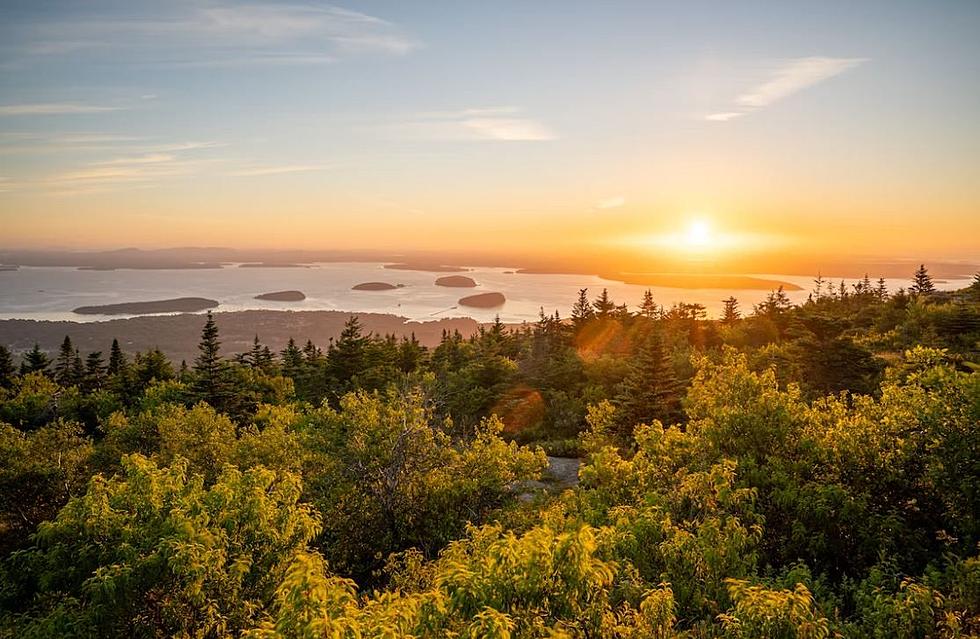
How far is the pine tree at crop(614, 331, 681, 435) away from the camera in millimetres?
40531

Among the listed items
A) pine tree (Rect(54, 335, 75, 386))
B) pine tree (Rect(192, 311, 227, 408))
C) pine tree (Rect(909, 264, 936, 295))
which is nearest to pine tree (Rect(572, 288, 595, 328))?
pine tree (Rect(909, 264, 936, 295))

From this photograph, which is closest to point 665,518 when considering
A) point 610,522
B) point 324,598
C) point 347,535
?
point 610,522

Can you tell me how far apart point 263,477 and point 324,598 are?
6336 mm

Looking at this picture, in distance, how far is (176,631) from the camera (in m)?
10.7

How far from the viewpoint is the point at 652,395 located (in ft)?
133

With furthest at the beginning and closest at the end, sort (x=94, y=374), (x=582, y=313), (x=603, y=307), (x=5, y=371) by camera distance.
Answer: (x=582, y=313)
(x=603, y=307)
(x=94, y=374)
(x=5, y=371)

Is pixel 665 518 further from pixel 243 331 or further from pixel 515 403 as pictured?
pixel 243 331

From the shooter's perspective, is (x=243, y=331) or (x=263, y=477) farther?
(x=243, y=331)

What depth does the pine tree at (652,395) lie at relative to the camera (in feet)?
133

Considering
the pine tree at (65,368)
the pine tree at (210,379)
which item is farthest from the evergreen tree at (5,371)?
the pine tree at (210,379)

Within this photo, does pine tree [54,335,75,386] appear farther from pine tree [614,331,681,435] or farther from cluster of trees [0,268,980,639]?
pine tree [614,331,681,435]

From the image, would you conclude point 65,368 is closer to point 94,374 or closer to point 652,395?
point 94,374

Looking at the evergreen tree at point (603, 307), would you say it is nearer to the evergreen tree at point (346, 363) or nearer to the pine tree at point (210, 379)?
the evergreen tree at point (346, 363)

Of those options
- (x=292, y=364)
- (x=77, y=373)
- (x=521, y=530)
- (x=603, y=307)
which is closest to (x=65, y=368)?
(x=77, y=373)
